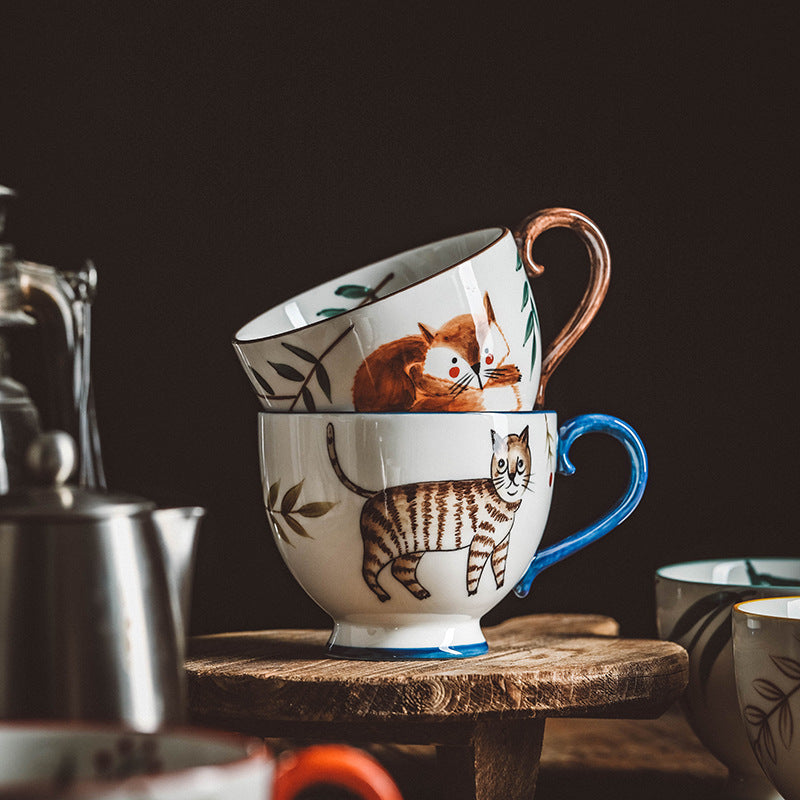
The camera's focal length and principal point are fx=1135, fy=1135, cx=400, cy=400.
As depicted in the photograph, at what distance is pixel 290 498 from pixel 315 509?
0.02 m

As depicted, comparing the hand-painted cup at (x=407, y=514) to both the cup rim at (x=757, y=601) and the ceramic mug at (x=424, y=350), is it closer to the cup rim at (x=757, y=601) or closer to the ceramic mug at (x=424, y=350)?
the ceramic mug at (x=424, y=350)

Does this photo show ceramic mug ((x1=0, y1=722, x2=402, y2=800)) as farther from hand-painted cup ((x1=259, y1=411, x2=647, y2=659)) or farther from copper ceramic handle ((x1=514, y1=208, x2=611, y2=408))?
copper ceramic handle ((x1=514, y1=208, x2=611, y2=408))

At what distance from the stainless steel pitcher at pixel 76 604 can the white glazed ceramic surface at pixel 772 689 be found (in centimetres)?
29

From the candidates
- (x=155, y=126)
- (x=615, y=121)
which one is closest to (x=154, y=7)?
(x=155, y=126)

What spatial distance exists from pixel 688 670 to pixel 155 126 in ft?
2.05

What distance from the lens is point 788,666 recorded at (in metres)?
0.54

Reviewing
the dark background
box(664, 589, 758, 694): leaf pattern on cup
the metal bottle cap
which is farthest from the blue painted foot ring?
the dark background

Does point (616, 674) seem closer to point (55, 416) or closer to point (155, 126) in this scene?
point (55, 416)

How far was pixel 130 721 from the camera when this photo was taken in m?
0.41

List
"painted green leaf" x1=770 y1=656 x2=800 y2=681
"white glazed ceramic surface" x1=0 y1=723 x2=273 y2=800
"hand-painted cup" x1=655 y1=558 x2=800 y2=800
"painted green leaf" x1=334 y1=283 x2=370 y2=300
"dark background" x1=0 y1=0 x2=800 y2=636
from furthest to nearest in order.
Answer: "dark background" x1=0 y1=0 x2=800 y2=636
"painted green leaf" x1=334 y1=283 x2=370 y2=300
"hand-painted cup" x1=655 y1=558 x2=800 y2=800
"painted green leaf" x1=770 y1=656 x2=800 y2=681
"white glazed ceramic surface" x1=0 y1=723 x2=273 y2=800

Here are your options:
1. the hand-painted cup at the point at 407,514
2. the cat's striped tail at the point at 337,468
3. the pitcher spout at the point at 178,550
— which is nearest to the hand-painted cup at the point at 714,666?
the hand-painted cup at the point at 407,514

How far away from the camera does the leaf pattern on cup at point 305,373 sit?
0.60m

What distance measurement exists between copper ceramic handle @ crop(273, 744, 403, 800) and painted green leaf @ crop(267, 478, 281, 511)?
0.87 feet

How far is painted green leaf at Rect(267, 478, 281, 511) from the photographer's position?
0.63 meters
